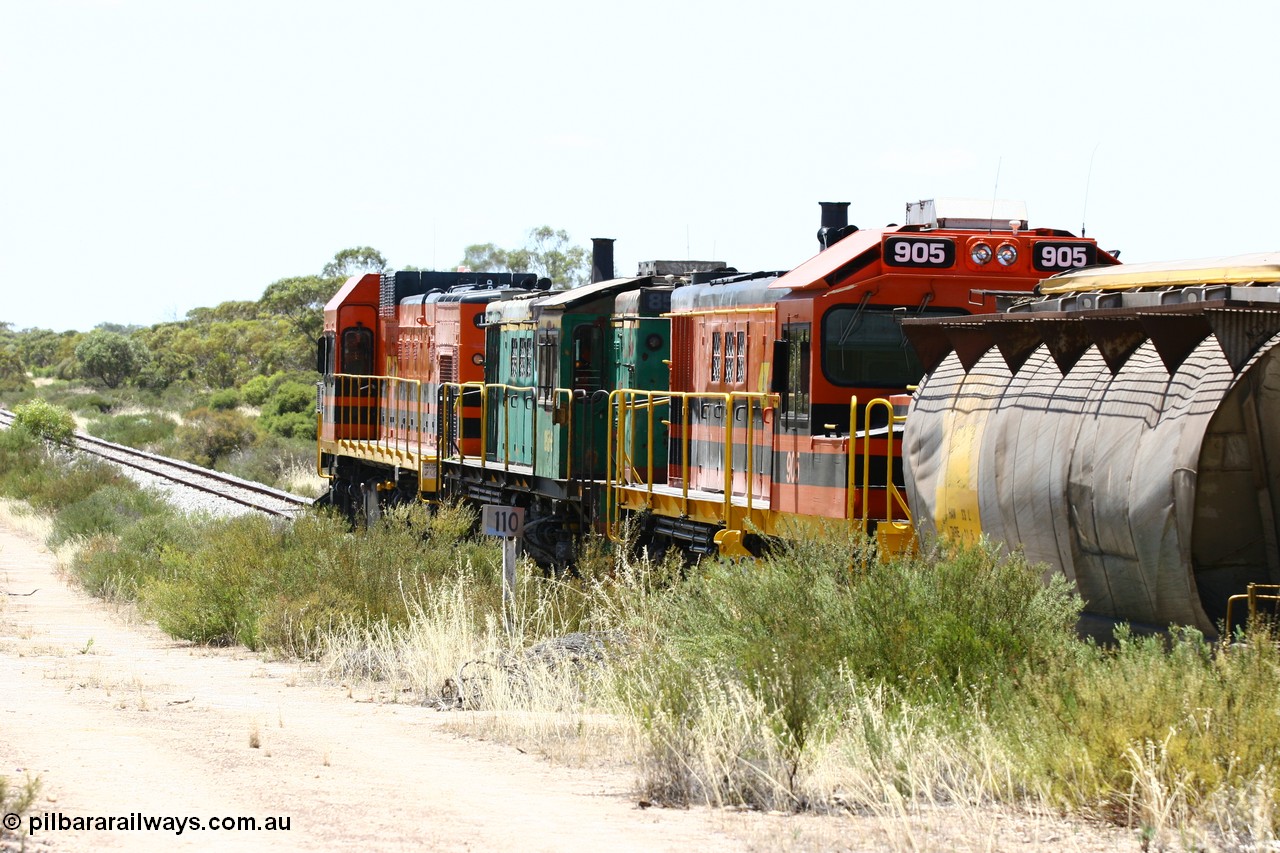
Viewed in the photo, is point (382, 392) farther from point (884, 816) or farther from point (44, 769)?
point (884, 816)

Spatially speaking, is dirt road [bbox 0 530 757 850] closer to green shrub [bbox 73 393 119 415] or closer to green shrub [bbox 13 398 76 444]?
green shrub [bbox 13 398 76 444]

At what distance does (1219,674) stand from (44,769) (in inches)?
240

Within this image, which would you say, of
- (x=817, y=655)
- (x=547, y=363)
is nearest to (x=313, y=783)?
(x=817, y=655)

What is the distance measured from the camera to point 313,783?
884 centimetres

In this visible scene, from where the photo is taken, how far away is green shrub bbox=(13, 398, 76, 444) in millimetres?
43812

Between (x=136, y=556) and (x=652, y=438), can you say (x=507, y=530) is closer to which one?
(x=652, y=438)

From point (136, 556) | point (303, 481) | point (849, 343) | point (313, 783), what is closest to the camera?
point (313, 783)

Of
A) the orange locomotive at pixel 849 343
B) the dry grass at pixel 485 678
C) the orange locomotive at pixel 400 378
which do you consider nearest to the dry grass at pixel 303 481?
the orange locomotive at pixel 400 378

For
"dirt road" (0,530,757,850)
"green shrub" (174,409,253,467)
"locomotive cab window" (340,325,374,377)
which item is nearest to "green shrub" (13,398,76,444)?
"green shrub" (174,409,253,467)

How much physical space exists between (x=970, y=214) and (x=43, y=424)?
35049 millimetres

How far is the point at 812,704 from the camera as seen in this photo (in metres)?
8.99

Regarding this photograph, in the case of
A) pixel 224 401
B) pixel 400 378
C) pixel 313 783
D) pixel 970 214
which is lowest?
pixel 313 783

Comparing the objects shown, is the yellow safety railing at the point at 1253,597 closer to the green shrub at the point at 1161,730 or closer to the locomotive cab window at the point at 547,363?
the green shrub at the point at 1161,730

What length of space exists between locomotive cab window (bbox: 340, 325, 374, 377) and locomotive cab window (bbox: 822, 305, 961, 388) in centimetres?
1640
